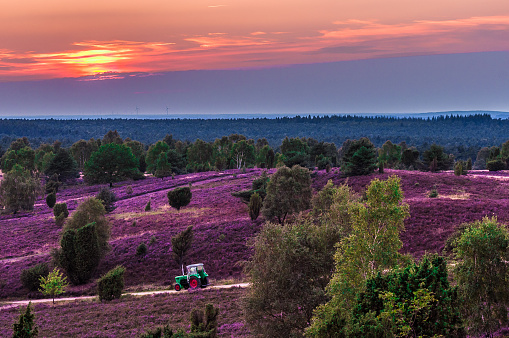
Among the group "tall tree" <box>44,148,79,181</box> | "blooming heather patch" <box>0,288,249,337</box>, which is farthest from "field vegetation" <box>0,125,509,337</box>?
"tall tree" <box>44,148,79,181</box>

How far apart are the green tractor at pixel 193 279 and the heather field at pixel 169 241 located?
1165 millimetres

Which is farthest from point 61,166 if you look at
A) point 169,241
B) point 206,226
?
point 169,241

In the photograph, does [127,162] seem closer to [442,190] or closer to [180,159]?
[180,159]

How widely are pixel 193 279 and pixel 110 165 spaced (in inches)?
3515

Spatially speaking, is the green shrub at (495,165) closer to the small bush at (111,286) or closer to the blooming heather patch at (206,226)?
the blooming heather patch at (206,226)

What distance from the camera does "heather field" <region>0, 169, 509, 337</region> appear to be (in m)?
30.6

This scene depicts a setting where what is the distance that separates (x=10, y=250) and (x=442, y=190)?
2423 inches

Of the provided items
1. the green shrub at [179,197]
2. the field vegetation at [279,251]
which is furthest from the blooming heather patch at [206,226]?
the green shrub at [179,197]

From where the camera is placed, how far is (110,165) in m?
119

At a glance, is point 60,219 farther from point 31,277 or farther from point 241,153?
point 241,153

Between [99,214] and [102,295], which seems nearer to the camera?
[102,295]

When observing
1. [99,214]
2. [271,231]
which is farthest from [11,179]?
[271,231]

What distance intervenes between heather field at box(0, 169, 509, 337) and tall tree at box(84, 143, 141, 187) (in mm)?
30492

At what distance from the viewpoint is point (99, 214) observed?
162 feet
